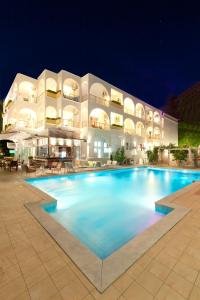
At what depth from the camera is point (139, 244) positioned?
290cm

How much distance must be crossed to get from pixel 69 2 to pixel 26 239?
30.5 metres

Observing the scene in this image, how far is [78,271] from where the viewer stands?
2.26m

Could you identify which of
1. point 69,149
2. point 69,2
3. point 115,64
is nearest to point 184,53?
point 115,64

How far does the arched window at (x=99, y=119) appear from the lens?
20594mm

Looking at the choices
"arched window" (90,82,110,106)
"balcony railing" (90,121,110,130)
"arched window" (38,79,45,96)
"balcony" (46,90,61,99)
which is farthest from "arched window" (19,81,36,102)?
"balcony railing" (90,121,110,130)

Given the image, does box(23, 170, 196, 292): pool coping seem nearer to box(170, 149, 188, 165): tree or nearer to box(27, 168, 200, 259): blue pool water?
box(27, 168, 200, 259): blue pool water

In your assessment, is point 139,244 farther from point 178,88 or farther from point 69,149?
point 178,88

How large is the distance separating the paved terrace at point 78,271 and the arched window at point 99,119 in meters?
17.9

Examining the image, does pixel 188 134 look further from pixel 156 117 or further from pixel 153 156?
pixel 153 156

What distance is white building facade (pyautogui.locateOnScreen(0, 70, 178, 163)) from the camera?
1714cm

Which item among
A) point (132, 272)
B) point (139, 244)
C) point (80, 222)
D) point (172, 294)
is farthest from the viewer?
point (80, 222)

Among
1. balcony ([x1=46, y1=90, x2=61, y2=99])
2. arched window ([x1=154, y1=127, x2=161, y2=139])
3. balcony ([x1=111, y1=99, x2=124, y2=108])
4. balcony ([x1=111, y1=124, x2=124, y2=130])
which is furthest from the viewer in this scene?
arched window ([x1=154, y1=127, x2=161, y2=139])

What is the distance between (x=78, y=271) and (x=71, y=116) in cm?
1928

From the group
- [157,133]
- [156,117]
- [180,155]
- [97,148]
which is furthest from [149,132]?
[97,148]
